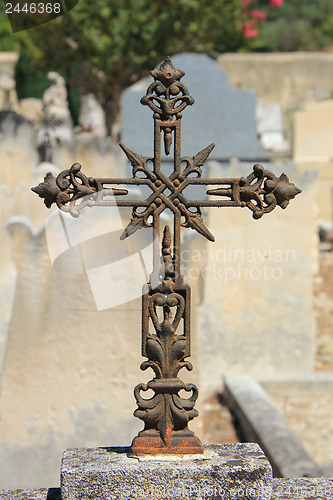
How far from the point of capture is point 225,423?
5684 mm

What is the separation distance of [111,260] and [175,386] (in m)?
1.98

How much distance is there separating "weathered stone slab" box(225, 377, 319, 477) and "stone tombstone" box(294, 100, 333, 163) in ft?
27.8

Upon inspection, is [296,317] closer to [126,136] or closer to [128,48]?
[126,136]

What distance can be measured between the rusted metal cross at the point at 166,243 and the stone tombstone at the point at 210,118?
219 inches

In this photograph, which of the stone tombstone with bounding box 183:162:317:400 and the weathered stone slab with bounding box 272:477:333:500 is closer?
the weathered stone slab with bounding box 272:477:333:500

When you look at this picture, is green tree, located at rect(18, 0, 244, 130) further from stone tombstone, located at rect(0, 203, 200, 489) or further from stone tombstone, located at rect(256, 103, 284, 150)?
stone tombstone, located at rect(0, 203, 200, 489)

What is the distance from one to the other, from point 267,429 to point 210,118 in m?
3.96

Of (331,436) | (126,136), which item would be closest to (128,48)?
(126,136)

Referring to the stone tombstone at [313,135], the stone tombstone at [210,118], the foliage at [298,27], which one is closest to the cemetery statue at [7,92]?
the stone tombstone at [313,135]

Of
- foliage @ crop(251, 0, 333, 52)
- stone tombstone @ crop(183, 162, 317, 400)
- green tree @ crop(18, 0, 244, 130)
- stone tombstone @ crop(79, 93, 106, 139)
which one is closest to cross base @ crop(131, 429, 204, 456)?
stone tombstone @ crop(183, 162, 317, 400)

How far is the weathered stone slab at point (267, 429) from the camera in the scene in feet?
13.9

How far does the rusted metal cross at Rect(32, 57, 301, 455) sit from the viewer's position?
1889mm

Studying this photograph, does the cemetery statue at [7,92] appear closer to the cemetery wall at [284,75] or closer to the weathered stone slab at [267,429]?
the cemetery wall at [284,75]

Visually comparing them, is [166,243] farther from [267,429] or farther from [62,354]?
[267,429]
